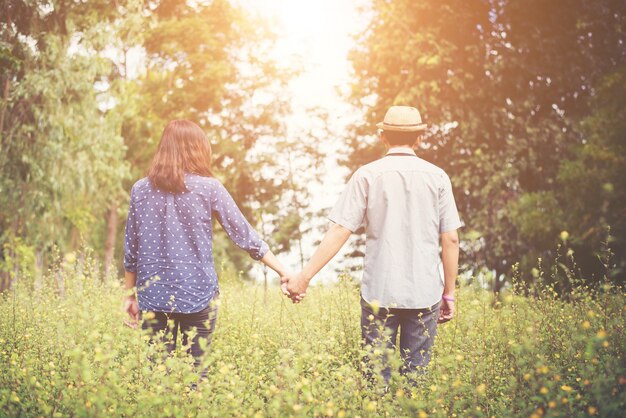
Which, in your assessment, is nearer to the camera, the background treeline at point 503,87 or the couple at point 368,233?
the couple at point 368,233

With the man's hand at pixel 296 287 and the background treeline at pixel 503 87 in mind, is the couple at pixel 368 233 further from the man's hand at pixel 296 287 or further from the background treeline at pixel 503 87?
the background treeline at pixel 503 87

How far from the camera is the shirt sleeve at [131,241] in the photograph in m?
4.27

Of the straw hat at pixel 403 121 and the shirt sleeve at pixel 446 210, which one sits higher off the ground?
the straw hat at pixel 403 121

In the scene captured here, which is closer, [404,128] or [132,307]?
[404,128]

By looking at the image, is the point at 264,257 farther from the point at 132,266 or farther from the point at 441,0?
the point at 441,0

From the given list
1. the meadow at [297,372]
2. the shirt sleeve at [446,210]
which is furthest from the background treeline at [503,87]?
the shirt sleeve at [446,210]

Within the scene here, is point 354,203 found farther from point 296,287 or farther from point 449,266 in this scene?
point 296,287

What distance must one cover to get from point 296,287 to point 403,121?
1644 mm

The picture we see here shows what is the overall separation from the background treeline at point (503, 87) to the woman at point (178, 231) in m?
10.9

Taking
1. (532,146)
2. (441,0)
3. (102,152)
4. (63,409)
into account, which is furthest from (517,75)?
(63,409)

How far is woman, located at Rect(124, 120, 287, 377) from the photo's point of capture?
412 cm

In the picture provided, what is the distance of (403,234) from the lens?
414 cm

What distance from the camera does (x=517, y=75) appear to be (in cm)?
1524

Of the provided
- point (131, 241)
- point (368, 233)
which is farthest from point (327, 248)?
point (131, 241)
